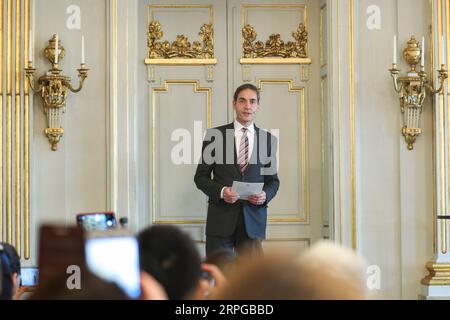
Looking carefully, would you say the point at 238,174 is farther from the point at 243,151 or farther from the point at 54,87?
the point at 54,87

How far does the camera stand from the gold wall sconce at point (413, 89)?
649cm

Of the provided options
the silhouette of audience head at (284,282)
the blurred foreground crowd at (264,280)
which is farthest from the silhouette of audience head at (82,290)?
the silhouette of audience head at (284,282)

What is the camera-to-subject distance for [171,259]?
1.83 metres

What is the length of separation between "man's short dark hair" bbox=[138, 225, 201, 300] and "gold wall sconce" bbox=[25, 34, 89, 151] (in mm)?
4521

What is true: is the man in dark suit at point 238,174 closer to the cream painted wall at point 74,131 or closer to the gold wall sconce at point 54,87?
the cream painted wall at point 74,131

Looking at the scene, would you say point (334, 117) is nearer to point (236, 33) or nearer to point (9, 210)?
point (236, 33)

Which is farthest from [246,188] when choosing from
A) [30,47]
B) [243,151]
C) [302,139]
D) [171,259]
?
[171,259]

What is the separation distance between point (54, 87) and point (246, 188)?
150cm

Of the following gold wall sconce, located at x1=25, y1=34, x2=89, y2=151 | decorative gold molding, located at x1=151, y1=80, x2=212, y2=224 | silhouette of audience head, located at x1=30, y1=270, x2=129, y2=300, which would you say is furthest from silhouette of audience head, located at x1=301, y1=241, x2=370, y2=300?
decorative gold molding, located at x1=151, y1=80, x2=212, y2=224

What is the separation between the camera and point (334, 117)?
6590 millimetres
